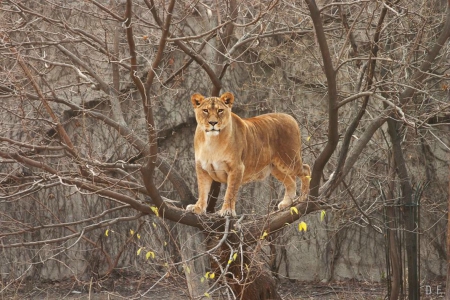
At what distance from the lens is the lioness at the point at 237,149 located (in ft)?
20.7

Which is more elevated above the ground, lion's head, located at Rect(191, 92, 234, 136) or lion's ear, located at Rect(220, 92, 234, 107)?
lion's ear, located at Rect(220, 92, 234, 107)

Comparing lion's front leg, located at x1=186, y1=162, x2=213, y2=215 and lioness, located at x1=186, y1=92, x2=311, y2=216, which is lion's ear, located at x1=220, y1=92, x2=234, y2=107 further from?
lion's front leg, located at x1=186, y1=162, x2=213, y2=215

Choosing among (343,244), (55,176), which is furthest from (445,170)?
(55,176)

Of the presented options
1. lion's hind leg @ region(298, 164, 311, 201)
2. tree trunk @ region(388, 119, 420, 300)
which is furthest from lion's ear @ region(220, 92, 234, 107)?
tree trunk @ region(388, 119, 420, 300)

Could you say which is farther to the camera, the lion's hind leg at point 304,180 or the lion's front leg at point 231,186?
the lion's hind leg at point 304,180

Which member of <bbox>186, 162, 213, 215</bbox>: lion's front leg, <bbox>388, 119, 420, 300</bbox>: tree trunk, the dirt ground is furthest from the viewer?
the dirt ground

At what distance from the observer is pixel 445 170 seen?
11.3 meters

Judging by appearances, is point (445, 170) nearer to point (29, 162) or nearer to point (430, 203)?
point (430, 203)

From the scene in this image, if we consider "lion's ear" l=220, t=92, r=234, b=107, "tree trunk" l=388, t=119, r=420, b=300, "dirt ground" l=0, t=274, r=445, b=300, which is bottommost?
"dirt ground" l=0, t=274, r=445, b=300

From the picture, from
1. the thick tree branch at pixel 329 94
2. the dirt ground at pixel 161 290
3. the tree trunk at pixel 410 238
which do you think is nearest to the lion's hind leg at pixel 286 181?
the thick tree branch at pixel 329 94

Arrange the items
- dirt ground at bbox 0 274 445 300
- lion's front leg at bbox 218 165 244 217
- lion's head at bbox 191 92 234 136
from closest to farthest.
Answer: lion's head at bbox 191 92 234 136
lion's front leg at bbox 218 165 244 217
dirt ground at bbox 0 274 445 300

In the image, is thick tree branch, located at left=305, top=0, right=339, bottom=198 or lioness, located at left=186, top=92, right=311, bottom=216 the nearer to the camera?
thick tree branch, located at left=305, top=0, right=339, bottom=198

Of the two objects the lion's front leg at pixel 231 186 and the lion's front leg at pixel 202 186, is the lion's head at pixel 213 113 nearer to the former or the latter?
the lion's front leg at pixel 231 186

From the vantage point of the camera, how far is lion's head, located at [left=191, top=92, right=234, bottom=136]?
625cm
